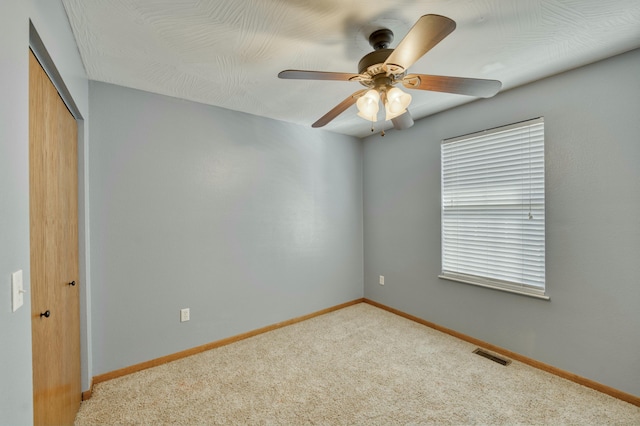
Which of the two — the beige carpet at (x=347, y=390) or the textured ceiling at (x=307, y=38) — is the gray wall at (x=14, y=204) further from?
the beige carpet at (x=347, y=390)

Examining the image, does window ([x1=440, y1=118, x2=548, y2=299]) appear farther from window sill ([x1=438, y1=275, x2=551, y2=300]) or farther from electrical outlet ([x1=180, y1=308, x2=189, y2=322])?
electrical outlet ([x1=180, y1=308, x2=189, y2=322])

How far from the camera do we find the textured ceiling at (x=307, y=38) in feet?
4.99

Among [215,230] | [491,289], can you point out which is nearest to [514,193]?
[491,289]

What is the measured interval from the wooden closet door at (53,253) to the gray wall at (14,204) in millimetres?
188

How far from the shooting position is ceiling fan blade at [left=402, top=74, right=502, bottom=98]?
5.16 ft

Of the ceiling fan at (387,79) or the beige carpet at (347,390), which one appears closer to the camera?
the ceiling fan at (387,79)

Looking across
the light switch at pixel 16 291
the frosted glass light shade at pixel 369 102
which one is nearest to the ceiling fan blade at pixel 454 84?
the frosted glass light shade at pixel 369 102

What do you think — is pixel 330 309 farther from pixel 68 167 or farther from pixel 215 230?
pixel 68 167

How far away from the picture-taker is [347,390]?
2.14 m

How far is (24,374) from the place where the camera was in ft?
3.01

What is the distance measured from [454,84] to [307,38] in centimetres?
92

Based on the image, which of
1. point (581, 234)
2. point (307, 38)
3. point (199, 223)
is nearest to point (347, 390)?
point (199, 223)

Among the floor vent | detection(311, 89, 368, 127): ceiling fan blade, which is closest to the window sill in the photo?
the floor vent

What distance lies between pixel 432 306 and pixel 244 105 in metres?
2.95
